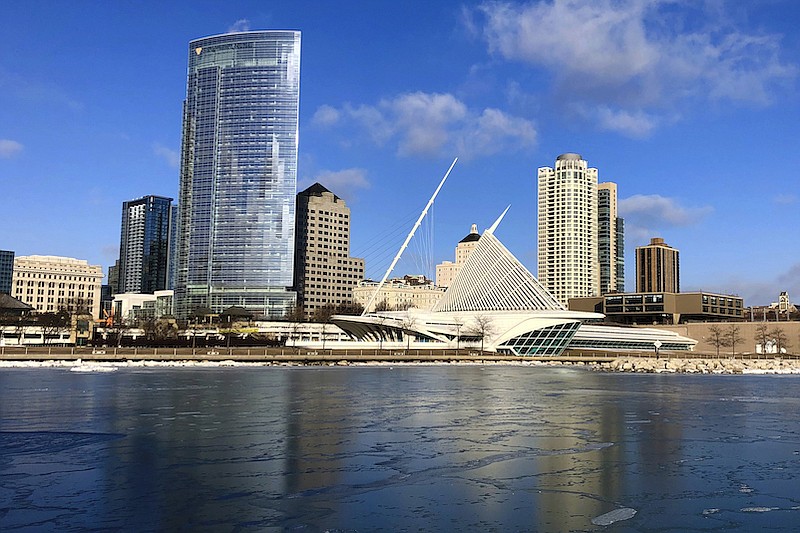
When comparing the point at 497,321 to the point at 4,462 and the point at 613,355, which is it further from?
the point at 4,462

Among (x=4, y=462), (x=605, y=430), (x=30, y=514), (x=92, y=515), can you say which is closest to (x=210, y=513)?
(x=92, y=515)

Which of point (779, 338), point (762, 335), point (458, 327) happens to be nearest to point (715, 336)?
point (762, 335)

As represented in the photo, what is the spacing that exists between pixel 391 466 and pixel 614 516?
745 centimetres

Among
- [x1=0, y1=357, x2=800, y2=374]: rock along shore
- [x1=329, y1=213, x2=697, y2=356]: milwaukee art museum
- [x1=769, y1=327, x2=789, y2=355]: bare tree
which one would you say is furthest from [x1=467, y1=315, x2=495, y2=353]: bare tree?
[x1=769, y1=327, x2=789, y2=355]: bare tree

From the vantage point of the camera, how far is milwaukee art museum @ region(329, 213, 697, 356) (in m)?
138

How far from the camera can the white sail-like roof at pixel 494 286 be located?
147 m

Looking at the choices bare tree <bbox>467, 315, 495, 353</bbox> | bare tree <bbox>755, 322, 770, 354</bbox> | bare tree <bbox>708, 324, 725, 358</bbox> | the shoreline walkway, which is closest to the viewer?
the shoreline walkway

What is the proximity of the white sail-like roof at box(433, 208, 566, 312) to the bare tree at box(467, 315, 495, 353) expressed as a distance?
8.72 m

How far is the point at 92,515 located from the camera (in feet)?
53.1

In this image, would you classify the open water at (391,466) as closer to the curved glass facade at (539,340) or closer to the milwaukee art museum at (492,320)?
the milwaukee art museum at (492,320)

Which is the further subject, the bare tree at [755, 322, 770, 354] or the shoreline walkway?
the bare tree at [755, 322, 770, 354]

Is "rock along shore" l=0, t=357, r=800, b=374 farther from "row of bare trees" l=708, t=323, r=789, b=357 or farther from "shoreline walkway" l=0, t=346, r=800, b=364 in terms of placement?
"row of bare trees" l=708, t=323, r=789, b=357

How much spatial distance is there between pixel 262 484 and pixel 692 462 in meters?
13.2

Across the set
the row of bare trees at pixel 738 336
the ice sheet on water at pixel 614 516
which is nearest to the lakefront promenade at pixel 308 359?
the row of bare trees at pixel 738 336
